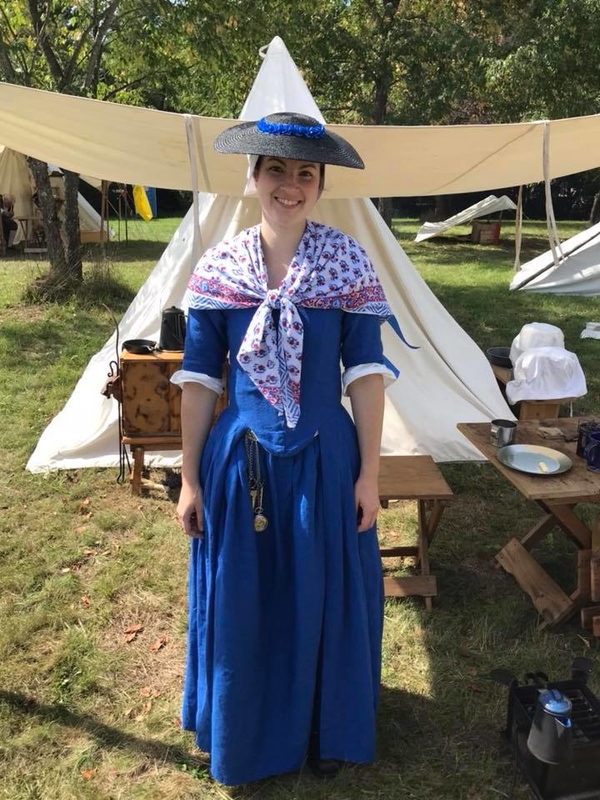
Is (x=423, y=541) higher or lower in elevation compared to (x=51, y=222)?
lower

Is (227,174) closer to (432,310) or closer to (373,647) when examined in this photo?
(432,310)

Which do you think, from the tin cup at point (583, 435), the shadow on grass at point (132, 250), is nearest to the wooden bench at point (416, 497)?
the tin cup at point (583, 435)

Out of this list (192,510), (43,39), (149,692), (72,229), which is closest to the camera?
(192,510)

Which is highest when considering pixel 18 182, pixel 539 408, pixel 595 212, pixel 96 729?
pixel 595 212

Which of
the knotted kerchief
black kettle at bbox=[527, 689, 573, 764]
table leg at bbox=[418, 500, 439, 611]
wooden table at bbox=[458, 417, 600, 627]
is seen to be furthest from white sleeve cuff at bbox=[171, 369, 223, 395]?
table leg at bbox=[418, 500, 439, 611]

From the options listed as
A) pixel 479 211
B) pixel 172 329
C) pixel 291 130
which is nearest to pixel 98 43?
pixel 172 329

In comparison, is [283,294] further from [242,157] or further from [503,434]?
[242,157]

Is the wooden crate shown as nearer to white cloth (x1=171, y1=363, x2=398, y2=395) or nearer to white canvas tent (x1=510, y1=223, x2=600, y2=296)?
white cloth (x1=171, y1=363, x2=398, y2=395)

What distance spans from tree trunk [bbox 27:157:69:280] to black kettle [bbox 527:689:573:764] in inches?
278

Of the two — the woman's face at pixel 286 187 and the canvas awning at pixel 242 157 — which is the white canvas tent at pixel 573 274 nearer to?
the canvas awning at pixel 242 157

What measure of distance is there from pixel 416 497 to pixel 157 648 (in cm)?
117

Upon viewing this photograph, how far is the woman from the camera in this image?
1.49 meters

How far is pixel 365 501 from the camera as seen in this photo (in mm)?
1622

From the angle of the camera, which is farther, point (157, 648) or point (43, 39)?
point (43, 39)
